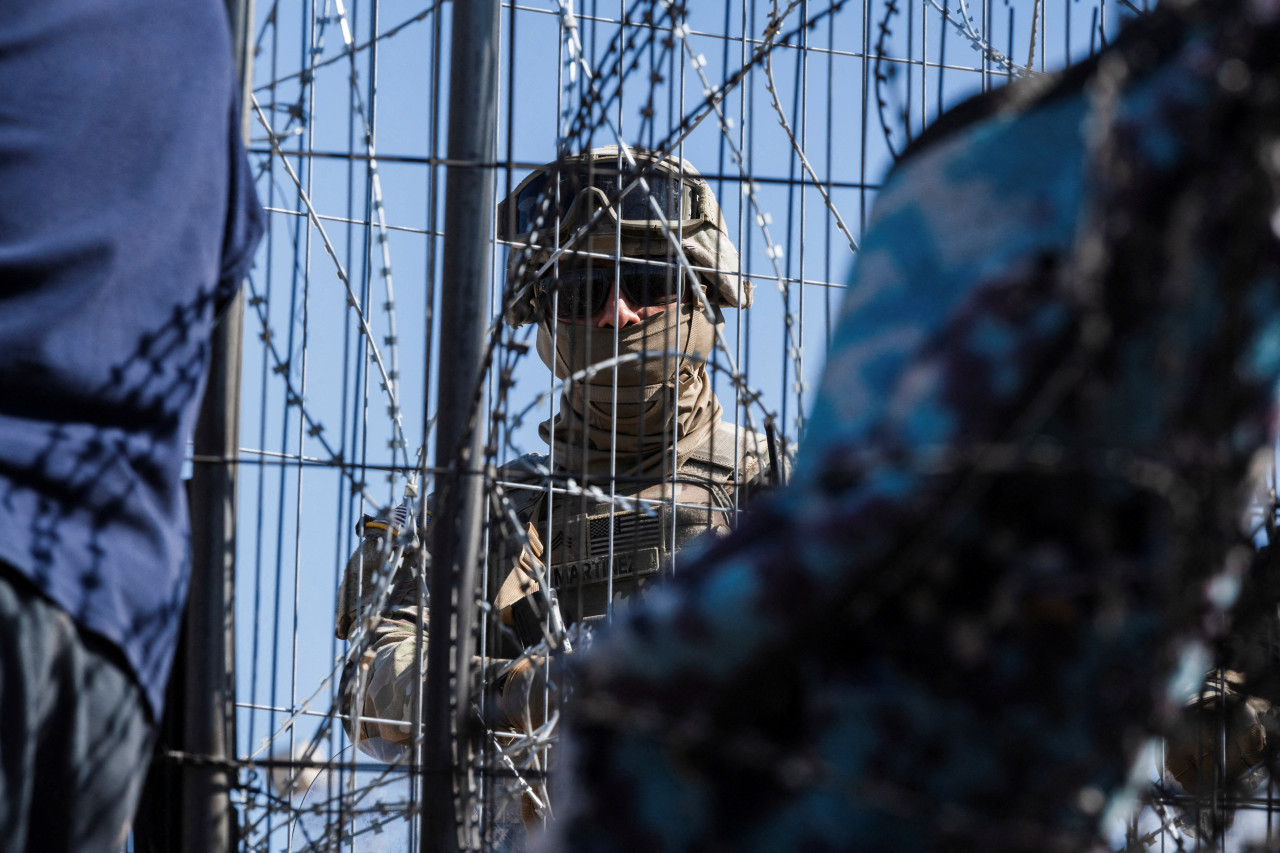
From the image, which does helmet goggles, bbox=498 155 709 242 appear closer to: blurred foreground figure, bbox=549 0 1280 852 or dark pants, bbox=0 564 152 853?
dark pants, bbox=0 564 152 853

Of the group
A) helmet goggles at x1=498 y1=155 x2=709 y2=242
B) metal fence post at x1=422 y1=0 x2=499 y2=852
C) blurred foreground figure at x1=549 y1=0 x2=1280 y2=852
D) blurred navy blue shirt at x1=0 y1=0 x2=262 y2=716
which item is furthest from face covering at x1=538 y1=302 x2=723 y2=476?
blurred foreground figure at x1=549 y1=0 x2=1280 y2=852

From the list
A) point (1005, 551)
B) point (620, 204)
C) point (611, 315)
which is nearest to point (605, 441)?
point (611, 315)

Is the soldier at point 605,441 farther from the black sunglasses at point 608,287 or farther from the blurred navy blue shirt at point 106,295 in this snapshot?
the blurred navy blue shirt at point 106,295

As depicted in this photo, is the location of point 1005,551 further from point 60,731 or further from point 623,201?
point 623,201

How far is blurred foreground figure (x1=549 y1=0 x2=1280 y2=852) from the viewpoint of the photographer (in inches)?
20.8

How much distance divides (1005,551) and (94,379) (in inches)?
26.7

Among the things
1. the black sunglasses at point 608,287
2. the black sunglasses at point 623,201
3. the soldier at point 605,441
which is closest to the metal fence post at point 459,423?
the black sunglasses at point 623,201

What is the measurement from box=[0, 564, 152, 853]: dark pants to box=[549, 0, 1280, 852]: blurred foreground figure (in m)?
0.49

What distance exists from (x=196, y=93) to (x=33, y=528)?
0.36m

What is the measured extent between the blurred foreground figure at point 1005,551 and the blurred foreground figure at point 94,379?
1.64 feet

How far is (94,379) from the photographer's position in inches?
37.1

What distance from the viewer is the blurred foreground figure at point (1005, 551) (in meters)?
0.53

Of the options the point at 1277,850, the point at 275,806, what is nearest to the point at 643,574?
the point at 275,806

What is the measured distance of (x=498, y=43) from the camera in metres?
1.82
